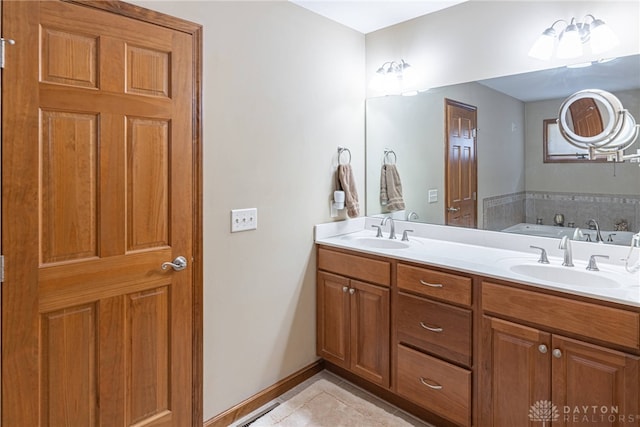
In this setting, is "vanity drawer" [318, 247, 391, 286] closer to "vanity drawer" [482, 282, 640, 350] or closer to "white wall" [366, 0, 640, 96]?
"vanity drawer" [482, 282, 640, 350]

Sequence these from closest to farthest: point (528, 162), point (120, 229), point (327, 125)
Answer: point (120, 229) → point (528, 162) → point (327, 125)

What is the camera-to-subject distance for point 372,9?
240cm

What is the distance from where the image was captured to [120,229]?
1.61 m

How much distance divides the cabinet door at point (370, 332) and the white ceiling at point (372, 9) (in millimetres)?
1698

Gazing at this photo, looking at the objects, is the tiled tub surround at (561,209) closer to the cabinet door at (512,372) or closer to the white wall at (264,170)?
the cabinet door at (512,372)

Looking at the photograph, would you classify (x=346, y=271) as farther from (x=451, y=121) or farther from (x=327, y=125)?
(x=451, y=121)

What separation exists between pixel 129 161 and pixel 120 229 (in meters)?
0.29

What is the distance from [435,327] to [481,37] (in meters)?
1.70

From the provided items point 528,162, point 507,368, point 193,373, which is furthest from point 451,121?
point 193,373

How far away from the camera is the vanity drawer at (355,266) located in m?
2.12

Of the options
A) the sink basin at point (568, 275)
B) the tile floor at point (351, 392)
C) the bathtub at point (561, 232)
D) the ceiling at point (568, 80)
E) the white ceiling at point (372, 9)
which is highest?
the white ceiling at point (372, 9)

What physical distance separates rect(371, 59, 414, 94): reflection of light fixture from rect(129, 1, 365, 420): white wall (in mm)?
235

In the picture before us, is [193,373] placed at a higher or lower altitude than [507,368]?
lower

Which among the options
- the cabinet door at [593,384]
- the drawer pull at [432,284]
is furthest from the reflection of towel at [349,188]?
the cabinet door at [593,384]
